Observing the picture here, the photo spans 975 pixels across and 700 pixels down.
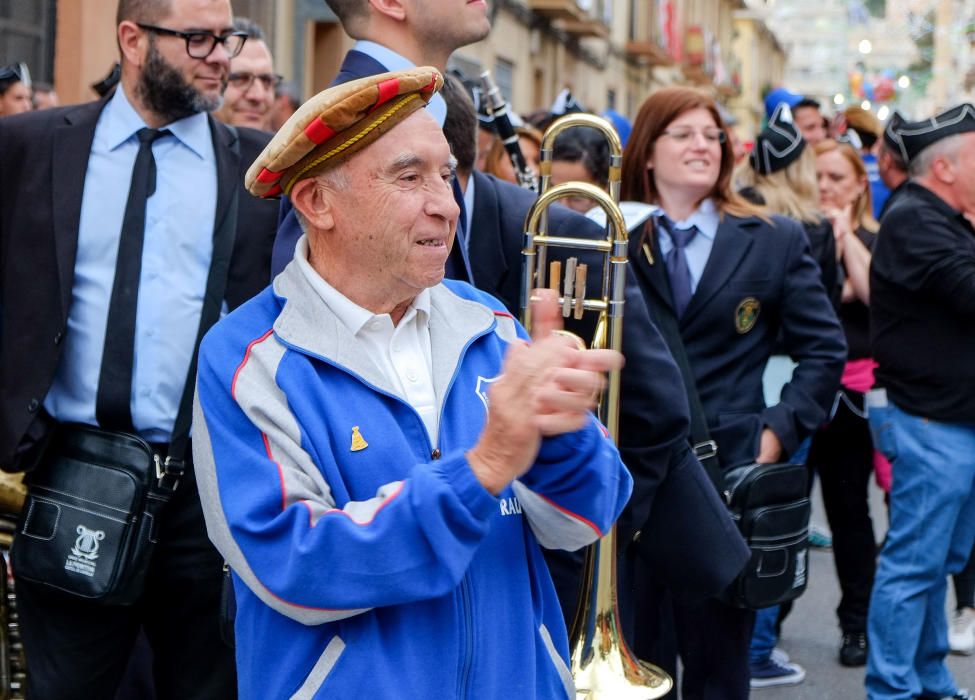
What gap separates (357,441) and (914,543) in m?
3.48

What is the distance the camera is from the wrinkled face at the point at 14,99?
6.32 metres

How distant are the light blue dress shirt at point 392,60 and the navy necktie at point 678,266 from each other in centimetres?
150

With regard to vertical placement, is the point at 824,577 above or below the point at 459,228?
below

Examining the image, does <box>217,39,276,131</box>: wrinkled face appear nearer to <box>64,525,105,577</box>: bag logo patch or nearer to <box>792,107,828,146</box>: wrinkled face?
<box>64,525,105,577</box>: bag logo patch

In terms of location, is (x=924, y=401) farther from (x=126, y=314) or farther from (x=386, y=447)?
(x=386, y=447)

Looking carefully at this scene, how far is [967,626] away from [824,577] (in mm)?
1237

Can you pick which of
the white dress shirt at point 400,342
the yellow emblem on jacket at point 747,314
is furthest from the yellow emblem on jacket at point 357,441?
the yellow emblem on jacket at point 747,314

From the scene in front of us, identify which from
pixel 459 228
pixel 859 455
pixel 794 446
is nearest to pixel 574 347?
pixel 459 228

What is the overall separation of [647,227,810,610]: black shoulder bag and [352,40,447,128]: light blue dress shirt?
146 cm

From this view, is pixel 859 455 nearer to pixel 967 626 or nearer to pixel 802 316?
pixel 967 626

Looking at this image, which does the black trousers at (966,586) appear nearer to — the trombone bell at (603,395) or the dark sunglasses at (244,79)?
the trombone bell at (603,395)

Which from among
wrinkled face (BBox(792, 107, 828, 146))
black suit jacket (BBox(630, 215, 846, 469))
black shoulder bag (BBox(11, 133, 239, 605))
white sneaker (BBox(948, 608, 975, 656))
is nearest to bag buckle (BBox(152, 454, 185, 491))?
black shoulder bag (BBox(11, 133, 239, 605))

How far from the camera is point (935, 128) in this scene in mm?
5234

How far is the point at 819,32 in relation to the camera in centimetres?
6906
